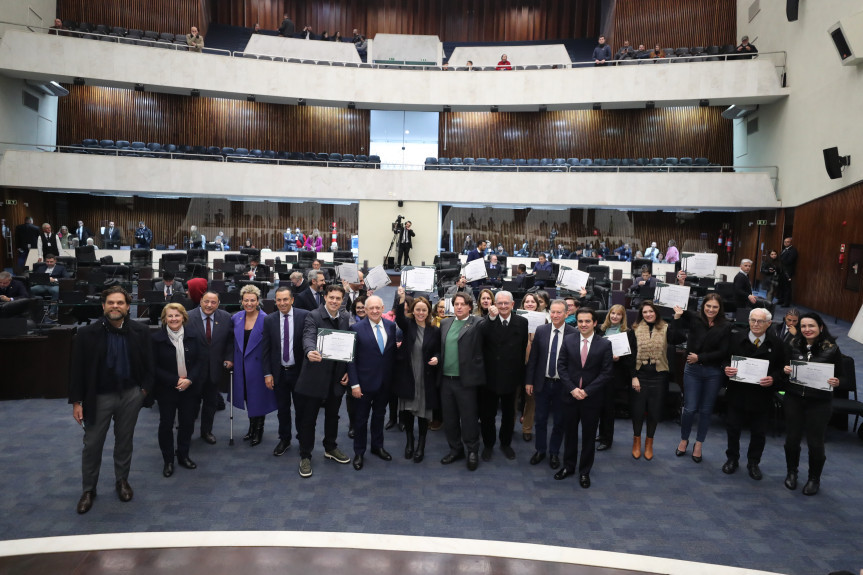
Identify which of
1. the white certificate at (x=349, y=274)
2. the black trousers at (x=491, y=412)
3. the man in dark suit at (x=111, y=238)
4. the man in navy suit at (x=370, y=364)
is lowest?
the black trousers at (x=491, y=412)

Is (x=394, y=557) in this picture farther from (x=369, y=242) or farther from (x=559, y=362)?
(x=369, y=242)

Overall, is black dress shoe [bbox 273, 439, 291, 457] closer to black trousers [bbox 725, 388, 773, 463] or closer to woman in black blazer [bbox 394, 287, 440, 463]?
woman in black blazer [bbox 394, 287, 440, 463]

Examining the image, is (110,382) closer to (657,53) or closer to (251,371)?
(251,371)

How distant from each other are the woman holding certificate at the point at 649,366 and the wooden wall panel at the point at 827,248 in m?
9.48

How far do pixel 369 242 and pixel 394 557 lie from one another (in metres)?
17.6

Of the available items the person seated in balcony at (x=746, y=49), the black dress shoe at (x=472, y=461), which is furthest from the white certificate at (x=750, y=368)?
the person seated in balcony at (x=746, y=49)

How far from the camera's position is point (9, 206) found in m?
18.4

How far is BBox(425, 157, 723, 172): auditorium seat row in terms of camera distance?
64.1 ft

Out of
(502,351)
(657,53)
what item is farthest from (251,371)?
(657,53)

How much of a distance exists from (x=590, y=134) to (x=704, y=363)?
1875 centimetres

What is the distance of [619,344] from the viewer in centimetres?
572

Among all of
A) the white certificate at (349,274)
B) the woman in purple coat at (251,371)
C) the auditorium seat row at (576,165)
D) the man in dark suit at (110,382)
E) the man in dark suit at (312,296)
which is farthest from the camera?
the auditorium seat row at (576,165)

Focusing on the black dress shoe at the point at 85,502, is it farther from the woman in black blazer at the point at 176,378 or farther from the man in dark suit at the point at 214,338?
the man in dark suit at the point at 214,338

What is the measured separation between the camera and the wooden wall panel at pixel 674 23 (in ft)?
71.8
